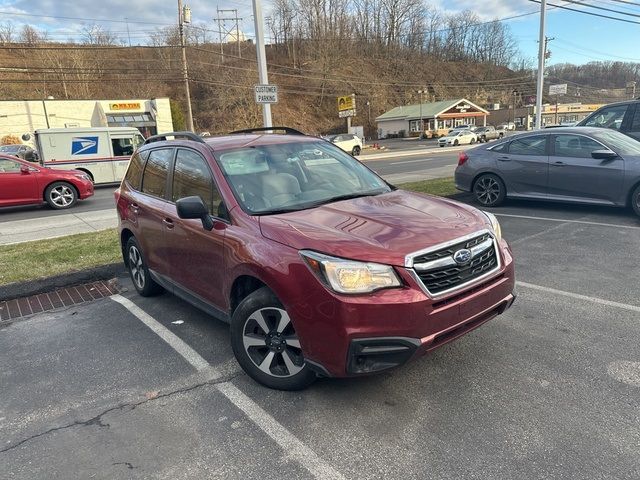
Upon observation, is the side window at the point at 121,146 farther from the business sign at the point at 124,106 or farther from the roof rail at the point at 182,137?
the business sign at the point at 124,106

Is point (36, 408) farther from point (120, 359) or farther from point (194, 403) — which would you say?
point (194, 403)

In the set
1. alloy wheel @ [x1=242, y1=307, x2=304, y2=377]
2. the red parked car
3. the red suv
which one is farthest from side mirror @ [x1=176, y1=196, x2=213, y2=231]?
the red parked car

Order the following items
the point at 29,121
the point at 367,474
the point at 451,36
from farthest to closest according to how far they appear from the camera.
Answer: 1. the point at 451,36
2. the point at 29,121
3. the point at 367,474

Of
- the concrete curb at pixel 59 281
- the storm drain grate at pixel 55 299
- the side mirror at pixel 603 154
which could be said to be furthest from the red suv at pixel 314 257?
the side mirror at pixel 603 154

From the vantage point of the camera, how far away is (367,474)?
2389mm

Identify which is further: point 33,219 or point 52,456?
point 33,219

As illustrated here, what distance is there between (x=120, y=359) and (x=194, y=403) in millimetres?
1046

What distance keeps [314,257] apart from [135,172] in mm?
3280

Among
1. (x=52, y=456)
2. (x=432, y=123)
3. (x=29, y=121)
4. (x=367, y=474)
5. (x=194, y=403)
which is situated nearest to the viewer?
(x=367, y=474)

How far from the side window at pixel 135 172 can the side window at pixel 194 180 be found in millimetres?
939

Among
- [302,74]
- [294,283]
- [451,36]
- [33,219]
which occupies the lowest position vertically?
[33,219]

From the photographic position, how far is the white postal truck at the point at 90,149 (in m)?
17.9

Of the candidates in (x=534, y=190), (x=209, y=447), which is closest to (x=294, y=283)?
(x=209, y=447)

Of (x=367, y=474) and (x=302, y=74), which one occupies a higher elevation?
(x=302, y=74)
